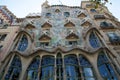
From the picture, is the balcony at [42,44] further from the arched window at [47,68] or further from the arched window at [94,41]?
the arched window at [94,41]

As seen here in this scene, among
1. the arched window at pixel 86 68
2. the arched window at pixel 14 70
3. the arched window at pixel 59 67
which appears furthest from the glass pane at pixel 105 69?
the arched window at pixel 14 70

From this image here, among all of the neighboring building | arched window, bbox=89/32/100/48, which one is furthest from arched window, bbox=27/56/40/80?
arched window, bbox=89/32/100/48

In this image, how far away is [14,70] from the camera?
18.9 meters

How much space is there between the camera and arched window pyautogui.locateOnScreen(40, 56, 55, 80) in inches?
698

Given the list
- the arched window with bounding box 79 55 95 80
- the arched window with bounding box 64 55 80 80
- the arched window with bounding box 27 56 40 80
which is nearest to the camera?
the arched window with bounding box 64 55 80 80

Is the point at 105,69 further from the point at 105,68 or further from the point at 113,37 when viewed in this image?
the point at 113,37

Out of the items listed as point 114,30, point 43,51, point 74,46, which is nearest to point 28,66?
point 43,51

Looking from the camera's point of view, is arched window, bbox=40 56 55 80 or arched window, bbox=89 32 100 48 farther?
arched window, bbox=89 32 100 48

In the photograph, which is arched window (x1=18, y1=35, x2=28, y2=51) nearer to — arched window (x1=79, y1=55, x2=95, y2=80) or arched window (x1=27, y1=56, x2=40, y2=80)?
arched window (x1=27, y1=56, x2=40, y2=80)

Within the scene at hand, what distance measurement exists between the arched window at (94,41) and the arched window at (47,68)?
5.39 metres

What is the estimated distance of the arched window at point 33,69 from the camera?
1849 cm

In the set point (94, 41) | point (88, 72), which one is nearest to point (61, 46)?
point (94, 41)

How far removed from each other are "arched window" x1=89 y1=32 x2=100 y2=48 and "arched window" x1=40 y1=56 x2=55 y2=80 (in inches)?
212

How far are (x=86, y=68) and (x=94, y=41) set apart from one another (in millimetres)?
4548
